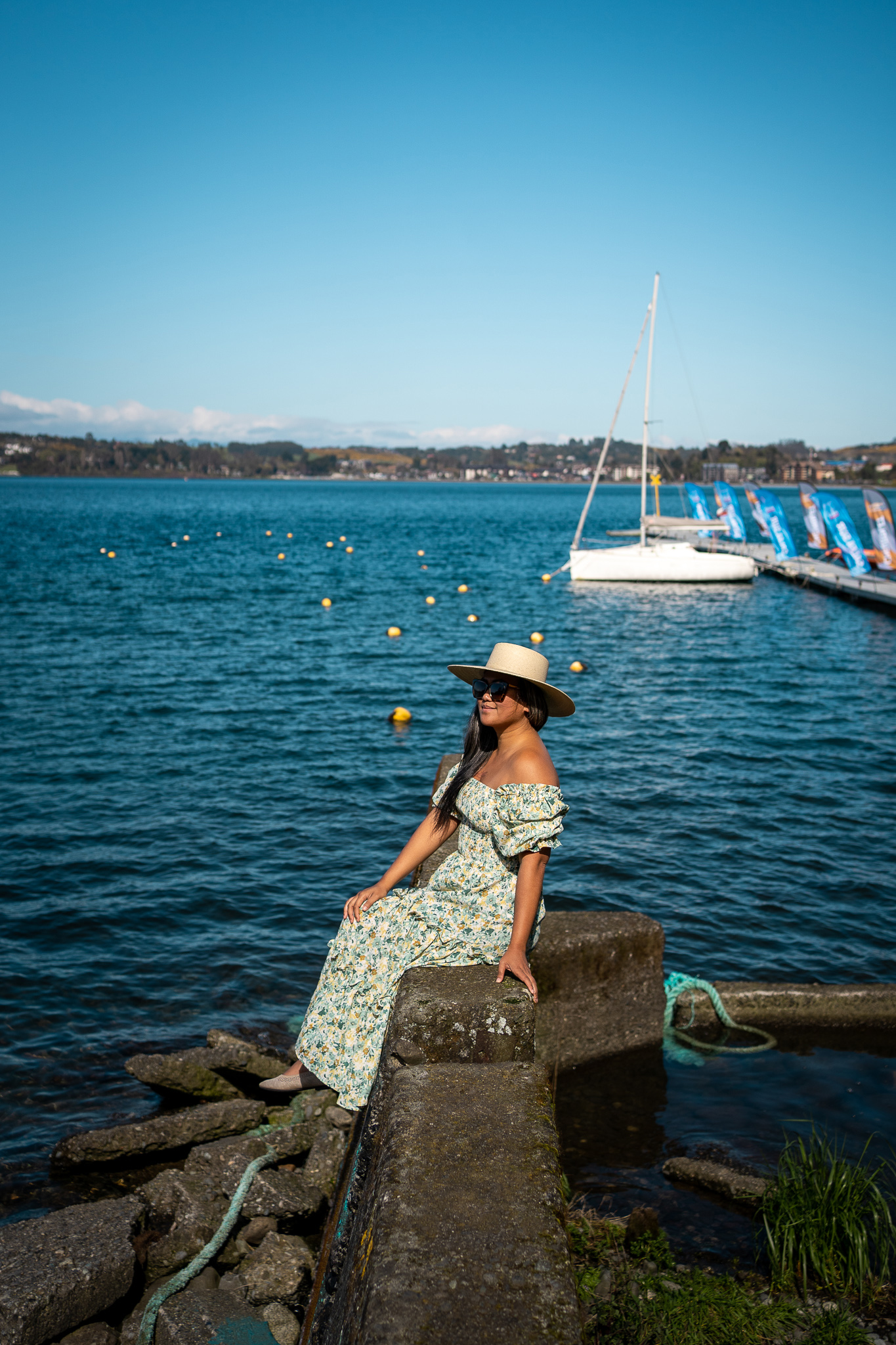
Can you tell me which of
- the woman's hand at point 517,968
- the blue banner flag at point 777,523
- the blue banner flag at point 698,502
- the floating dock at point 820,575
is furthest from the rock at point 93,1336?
the blue banner flag at point 698,502

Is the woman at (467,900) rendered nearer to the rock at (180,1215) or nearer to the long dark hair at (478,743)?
the long dark hair at (478,743)

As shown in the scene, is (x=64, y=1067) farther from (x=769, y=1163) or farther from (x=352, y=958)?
(x=769, y=1163)

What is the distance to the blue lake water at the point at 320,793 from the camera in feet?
27.2

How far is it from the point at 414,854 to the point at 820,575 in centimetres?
3969

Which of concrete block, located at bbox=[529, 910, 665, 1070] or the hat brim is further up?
the hat brim

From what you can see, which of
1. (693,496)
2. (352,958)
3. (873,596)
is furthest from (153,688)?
(693,496)

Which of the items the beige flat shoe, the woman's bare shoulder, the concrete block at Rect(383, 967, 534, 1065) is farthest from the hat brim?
the beige flat shoe

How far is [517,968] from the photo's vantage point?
4121 millimetres

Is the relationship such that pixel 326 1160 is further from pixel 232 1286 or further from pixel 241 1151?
pixel 232 1286

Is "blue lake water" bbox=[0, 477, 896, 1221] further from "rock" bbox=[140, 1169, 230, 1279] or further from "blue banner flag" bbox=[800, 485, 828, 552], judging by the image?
"blue banner flag" bbox=[800, 485, 828, 552]

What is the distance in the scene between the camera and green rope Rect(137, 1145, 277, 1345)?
159 inches

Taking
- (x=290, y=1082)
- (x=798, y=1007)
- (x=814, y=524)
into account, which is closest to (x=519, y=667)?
(x=290, y=1082)

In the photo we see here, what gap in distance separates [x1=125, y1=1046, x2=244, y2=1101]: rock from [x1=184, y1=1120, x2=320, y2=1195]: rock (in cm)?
77

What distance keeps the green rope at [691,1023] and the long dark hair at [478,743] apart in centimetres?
297
